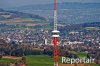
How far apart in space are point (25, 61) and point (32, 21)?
86.6m

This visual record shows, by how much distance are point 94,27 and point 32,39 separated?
28.9 m

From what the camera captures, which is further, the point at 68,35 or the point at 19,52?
the point at 68,35

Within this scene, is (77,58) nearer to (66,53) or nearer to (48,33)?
(66,53)

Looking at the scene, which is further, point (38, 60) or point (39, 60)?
point (39, 60)

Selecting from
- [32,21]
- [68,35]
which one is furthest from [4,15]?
[68,35]

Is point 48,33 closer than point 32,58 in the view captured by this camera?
No

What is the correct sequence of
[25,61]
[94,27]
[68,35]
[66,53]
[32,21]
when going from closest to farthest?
[25,61], [66,53], [68,35], [94,27], [32,21]

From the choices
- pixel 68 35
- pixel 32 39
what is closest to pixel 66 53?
pixel 32 39

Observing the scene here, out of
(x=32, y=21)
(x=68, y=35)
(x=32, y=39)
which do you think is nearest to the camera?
(x=32, y=39)

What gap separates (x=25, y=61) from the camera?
2670 inches

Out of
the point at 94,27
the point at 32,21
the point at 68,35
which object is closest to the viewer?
the point at 68,35

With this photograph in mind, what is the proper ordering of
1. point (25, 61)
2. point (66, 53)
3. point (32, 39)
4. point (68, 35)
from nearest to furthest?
point (25, 61)
point (66, 53)
point (32, 39)
point (68, 35)

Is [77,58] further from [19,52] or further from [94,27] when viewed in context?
[94,27]

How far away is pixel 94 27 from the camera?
138125 millimetres
